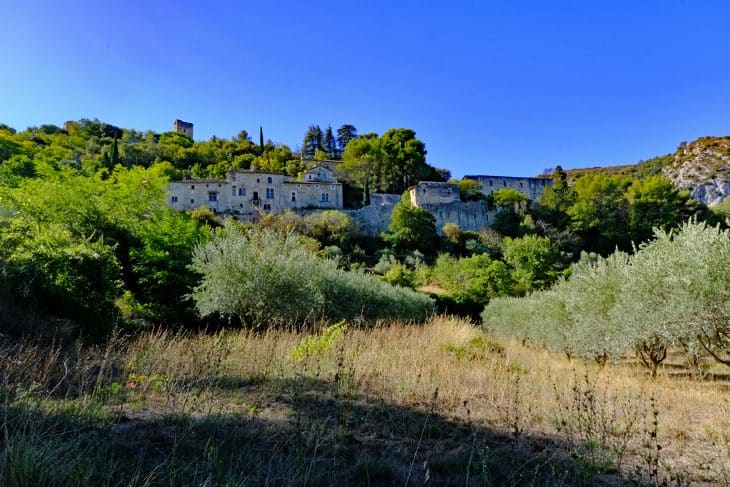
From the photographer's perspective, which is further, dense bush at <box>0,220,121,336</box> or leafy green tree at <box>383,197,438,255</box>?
leafy green tree at <box>383,197,438,255</box>

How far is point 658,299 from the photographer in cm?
910

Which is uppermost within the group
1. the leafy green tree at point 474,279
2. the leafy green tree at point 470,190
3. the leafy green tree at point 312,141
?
the leafy green tree at point 312,141

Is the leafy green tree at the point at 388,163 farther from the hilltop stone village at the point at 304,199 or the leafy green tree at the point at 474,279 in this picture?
the leafy green tree at the point at 474,279

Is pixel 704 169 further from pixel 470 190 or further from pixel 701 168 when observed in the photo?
pixel 470 190

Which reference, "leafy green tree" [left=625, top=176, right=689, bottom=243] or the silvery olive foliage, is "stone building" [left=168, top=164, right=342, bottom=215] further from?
the silvery olive foliage

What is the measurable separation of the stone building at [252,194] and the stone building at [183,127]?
60.8m

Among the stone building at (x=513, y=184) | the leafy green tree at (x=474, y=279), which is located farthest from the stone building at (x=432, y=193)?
the stone building at (x=513, y=184)

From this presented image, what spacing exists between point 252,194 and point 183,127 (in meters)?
66.7

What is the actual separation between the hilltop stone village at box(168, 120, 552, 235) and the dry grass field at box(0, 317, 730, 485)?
40.6 meters

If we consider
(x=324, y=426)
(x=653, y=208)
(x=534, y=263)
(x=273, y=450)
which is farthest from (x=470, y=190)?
(x=273, y=450)

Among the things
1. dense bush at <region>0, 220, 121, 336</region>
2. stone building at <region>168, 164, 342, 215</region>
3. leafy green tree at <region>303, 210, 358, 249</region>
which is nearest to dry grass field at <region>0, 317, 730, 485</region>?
dense bush at <region>0, 220, 121, 336</region>

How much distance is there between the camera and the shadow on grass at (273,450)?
2.34m

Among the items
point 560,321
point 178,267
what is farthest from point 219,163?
point 560,321

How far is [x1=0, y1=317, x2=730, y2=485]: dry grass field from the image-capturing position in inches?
103
